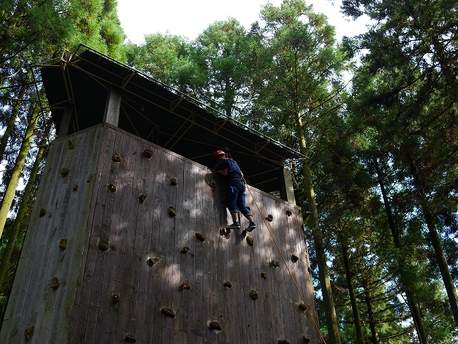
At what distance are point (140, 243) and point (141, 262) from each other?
0.91 feet

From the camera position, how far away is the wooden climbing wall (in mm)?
5332

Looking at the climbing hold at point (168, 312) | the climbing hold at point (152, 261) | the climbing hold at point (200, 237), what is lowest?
the climbing hold at point (168, 312)

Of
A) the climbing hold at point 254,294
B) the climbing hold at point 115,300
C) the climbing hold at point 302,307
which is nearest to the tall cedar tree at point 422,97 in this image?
the climbing hold at point 302,307

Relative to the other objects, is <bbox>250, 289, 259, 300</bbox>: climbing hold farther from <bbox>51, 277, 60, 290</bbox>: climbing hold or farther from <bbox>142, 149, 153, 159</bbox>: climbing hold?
<bbox>51, 277, 60, 290</bbox>: climbing hold

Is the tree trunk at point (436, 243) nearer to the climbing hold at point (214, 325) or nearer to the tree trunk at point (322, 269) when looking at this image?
the tree trunk at point (322, 269)

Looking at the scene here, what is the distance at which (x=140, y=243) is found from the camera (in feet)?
20.0

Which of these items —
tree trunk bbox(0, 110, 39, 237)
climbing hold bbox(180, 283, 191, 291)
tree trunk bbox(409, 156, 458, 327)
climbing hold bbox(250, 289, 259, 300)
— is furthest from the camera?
tree trunk bbox(409, 156, 458, 327)

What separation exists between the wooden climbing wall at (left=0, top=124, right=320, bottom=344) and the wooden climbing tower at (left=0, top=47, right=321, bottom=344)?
0.6 inches

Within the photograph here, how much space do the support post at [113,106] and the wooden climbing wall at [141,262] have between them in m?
0.26

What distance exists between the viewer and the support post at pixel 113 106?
6.88 meters

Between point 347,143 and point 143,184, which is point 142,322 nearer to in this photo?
point 143,184

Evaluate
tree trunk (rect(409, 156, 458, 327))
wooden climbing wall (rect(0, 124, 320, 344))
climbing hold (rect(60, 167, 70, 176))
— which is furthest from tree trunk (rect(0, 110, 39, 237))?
tree trunk (rect(409, 156, 458, 327))

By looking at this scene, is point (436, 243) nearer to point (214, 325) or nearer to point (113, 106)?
point (214, 325)

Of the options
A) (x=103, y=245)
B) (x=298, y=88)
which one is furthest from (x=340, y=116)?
(x=103, y=245)
